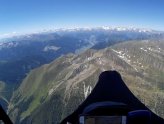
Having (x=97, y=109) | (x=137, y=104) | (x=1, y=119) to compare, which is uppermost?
(x=1, y=119)

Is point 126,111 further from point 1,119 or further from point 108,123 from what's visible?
point 1,119

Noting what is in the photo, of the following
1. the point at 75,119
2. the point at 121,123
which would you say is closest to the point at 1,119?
the point at 121,123

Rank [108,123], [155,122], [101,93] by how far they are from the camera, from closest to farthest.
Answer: [108,123]
[155,122]
[101,93]

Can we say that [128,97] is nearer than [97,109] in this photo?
No

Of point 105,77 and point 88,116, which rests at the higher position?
point 88,116

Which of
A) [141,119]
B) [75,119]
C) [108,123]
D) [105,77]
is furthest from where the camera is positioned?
[105,77]

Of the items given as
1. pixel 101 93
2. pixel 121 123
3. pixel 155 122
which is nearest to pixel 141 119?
pixel 121 123
